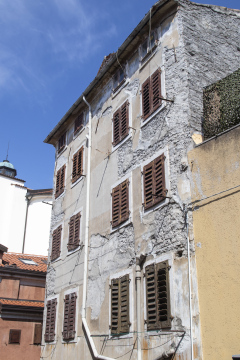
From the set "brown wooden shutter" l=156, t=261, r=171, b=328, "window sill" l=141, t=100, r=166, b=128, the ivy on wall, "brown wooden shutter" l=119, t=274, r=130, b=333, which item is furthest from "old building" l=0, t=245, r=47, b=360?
the ivy on wall

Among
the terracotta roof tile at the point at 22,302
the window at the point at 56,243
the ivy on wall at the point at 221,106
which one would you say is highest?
the ivy on wall at the point at 221,106

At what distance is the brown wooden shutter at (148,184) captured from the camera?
35.6 feet

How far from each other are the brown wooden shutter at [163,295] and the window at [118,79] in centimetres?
704

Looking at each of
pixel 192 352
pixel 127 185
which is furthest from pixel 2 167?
pixel 192 352

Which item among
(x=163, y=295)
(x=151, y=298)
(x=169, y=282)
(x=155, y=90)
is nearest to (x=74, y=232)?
(x=151, y=298)

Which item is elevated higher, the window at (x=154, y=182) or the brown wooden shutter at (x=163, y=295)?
the window at (x=154, y=182)

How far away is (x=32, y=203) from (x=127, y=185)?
22.2 metres

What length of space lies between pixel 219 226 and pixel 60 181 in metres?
10.5

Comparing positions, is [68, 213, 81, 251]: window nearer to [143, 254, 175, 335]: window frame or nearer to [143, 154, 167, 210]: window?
[143, 154, 167, 210]: window

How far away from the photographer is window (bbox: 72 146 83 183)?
52.6ft

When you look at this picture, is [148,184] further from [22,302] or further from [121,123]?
[22,302]

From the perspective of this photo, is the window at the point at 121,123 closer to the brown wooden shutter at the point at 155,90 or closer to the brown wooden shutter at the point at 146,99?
the brown wooden shutter at the point at 146,99

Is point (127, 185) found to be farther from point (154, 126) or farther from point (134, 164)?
point (154, 126)

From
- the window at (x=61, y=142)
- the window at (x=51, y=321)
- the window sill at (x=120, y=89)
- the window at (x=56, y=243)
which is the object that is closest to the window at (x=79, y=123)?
the window at (x=61, y=142)
